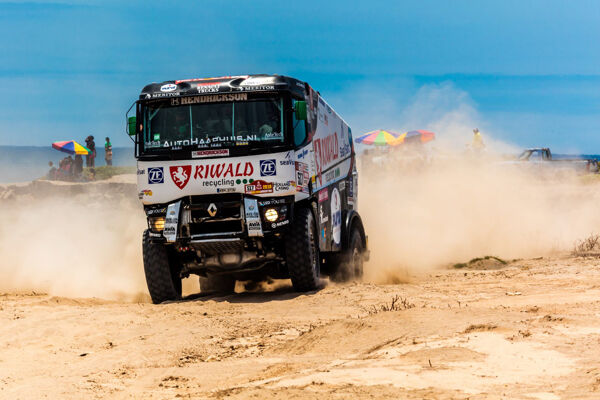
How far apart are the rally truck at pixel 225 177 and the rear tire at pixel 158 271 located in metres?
0.02

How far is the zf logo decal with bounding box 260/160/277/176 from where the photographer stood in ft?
36.3

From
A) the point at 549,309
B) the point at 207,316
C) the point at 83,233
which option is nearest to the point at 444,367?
the point at 549,309

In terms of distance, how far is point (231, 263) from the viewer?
451 inches

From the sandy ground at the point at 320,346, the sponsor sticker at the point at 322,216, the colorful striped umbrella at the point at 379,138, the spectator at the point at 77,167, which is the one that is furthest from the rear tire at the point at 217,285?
the colorful striped umbrella at the point at 379,138

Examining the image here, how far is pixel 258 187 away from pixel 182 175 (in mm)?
1145

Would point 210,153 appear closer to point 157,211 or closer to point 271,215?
point 157,211

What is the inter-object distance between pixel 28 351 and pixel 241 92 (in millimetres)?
4905

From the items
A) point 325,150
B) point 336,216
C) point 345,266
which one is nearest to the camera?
point 325,150

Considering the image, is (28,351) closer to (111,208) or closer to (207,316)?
(207,316)

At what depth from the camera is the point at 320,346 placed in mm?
7617

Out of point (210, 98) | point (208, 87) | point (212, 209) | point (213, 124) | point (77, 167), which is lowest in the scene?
point (212, 209)

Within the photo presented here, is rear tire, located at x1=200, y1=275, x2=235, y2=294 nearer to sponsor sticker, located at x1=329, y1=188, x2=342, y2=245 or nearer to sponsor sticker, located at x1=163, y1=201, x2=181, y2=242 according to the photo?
sponsor sticker, located at x1=329, y1=188, x2=342, y2=245

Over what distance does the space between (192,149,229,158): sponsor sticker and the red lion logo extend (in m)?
0.21

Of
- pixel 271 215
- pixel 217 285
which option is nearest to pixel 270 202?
pixel 271 215
